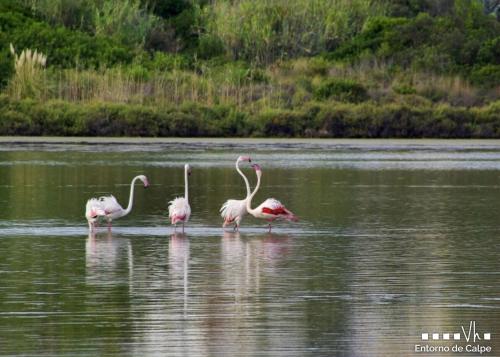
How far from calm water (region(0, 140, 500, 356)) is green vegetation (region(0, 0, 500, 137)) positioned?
11.1 meters

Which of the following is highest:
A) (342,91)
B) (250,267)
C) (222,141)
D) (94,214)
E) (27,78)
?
(27,78)

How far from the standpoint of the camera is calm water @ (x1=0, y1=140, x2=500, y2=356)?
11.1 meters

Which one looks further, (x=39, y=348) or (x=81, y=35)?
(x=81, y=35)

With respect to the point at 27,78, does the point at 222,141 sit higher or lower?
lower

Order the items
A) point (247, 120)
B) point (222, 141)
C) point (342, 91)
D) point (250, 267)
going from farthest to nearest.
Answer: point (342, 91)
point (247, 120)
point (222, 141)
point (250, 267)

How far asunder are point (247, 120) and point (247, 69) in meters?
3.92

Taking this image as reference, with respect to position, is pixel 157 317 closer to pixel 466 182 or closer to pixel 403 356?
pixel 403 356

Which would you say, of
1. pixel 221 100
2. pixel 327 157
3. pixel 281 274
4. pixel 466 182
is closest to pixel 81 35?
pixel 221 100

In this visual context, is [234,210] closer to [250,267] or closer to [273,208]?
[273,208]

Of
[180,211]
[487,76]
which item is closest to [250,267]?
[180,211]

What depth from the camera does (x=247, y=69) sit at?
4394 centimetres

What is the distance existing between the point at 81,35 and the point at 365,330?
35682mm

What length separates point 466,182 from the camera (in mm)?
28000

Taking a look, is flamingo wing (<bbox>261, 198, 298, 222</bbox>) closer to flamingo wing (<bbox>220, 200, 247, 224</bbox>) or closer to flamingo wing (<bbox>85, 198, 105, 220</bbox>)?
flamingo wing (<bbox>220, 200, 247, 224</bbox>)
